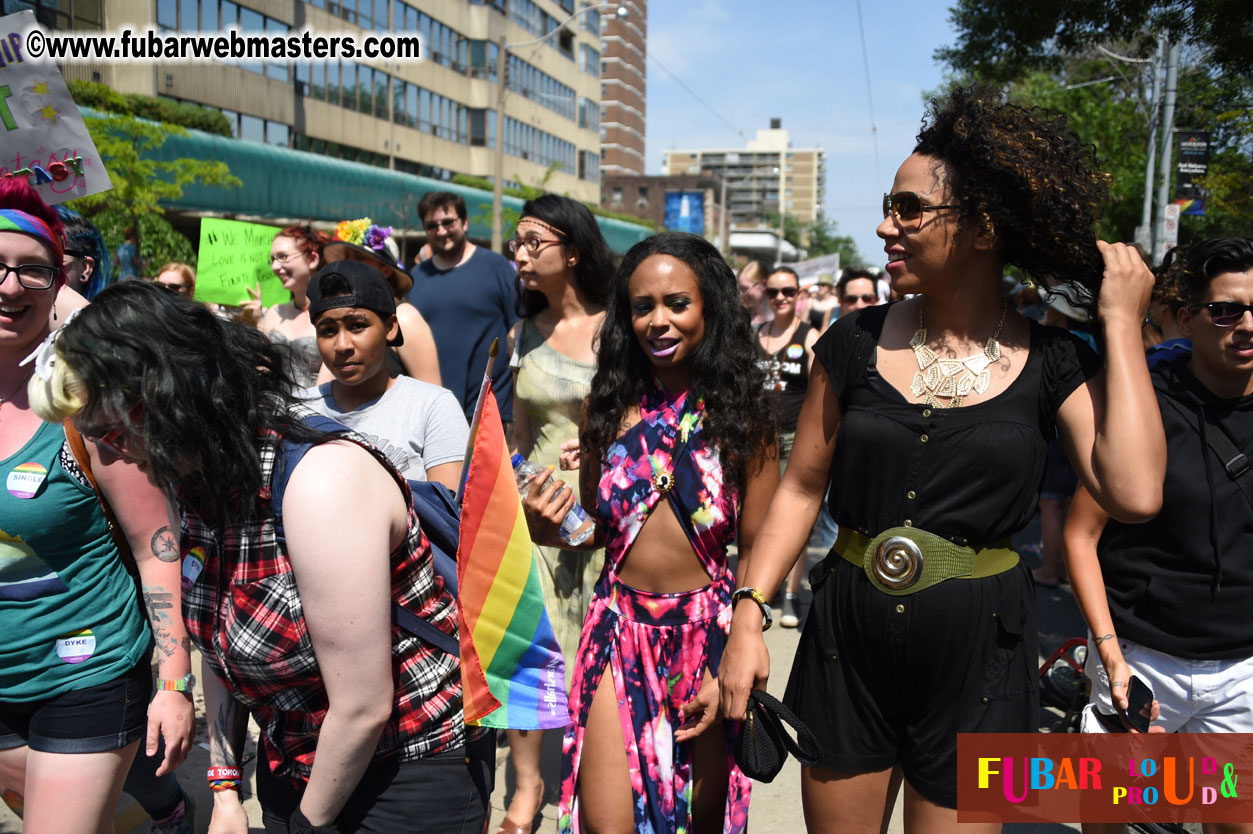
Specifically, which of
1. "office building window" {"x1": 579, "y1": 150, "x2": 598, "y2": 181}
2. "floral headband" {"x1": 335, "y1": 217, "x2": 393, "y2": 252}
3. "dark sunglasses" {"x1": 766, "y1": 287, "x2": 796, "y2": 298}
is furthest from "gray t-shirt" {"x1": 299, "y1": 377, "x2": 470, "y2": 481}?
"office building window" {"x1": 579, "y1": 150, "x2": 598, "y2": 181}

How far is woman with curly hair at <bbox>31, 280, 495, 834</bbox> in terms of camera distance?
1852 millimetres

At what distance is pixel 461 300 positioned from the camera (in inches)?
224

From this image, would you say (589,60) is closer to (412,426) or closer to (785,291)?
(785,291)

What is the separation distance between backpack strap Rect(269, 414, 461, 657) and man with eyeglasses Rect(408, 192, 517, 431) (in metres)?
3.40

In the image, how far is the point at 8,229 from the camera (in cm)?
259

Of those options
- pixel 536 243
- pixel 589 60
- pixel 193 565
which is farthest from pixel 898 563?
pixel 589 60

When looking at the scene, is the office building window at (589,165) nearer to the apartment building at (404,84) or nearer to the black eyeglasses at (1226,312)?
the apartment building at (404,84)

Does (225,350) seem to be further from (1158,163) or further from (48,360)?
(1158,163)

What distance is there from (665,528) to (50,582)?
167 cm

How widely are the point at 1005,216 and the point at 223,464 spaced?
5.76 feet

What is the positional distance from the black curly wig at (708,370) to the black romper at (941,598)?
0.64 meters

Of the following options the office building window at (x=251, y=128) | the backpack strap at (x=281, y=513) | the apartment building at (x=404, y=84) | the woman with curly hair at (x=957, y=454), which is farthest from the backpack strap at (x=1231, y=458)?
the office building window at (x=251, y=128)

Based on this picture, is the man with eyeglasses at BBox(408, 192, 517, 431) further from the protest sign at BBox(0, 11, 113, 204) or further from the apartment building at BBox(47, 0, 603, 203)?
the apartment building at BBox(47, 0, 603, 203)

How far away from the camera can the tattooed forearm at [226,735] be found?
2.24 m
